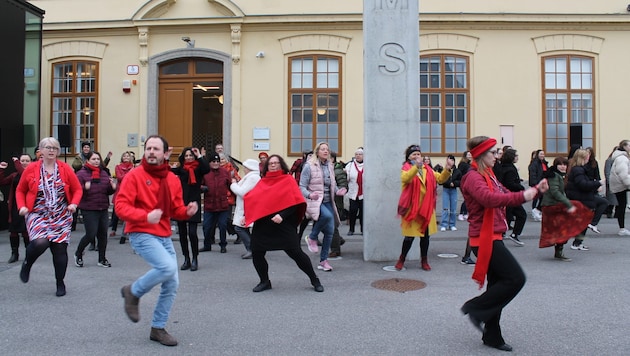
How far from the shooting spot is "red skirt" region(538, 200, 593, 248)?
26.5 ft

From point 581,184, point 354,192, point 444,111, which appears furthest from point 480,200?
point 444,111

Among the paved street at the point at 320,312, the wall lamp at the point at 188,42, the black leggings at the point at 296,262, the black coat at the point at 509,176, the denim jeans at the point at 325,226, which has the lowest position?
the paved street at the point at 320,312

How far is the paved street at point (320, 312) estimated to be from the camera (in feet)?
15.2

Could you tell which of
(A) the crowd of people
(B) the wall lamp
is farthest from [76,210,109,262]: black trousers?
(B) the wall lamp

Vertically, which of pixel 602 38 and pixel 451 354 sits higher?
pixel 602 38

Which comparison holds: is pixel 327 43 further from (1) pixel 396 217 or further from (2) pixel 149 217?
(2) pixel 149 217

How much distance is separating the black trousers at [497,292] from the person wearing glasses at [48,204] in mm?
4629

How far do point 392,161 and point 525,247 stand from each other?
3195 millimetres

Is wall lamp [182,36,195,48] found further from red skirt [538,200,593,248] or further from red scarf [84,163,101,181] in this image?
red skirt [538,200,593,248]

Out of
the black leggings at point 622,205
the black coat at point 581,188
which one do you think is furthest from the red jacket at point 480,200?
the black leggings at point 622,205

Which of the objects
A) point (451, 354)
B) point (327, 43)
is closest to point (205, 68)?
point (327, 43)

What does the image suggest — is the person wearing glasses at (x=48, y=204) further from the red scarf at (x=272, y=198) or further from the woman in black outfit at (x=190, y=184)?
the red scarf at (x=272, y=198)

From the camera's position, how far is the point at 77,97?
1712 cm

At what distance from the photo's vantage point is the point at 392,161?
852 cm
